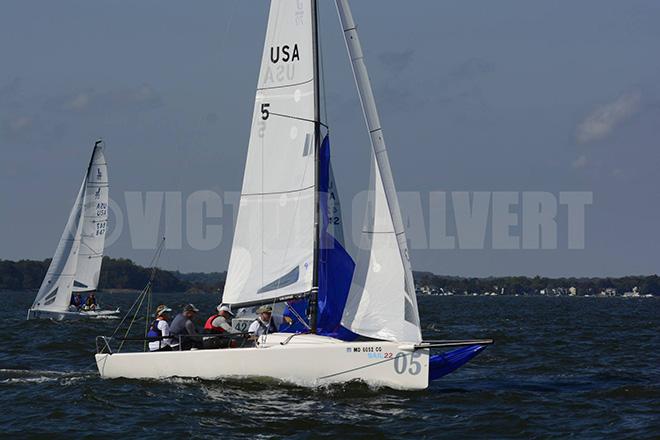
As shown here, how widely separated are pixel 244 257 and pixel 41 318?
28.2 m

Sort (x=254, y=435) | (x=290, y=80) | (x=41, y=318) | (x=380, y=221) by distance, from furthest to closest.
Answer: (x=41, y=318) → (x=290, y=80) → (x=380, y=221) → (x=254, y=435)

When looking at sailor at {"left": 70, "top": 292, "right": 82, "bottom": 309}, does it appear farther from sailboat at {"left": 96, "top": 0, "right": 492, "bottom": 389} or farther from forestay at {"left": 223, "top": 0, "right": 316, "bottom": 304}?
forestay at {"left": 223, "top": 0, "right": 316, "bottom": 304}

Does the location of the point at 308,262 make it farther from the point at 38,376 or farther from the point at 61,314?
the point at 61,314

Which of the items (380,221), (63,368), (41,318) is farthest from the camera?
(41,318)

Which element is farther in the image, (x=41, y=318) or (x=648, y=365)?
(x=41, y=318)

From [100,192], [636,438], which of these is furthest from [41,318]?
[636,438]

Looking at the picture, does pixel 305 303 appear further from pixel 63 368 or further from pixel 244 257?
pixel 63 368

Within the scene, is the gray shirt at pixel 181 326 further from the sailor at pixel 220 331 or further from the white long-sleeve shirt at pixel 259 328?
the white long-sleeve shirt at pixel 259 328

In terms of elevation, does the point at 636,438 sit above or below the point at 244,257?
below

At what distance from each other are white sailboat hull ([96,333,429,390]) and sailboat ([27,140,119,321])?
27250mm

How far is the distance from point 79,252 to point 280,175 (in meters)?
28.6

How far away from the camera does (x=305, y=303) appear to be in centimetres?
2062

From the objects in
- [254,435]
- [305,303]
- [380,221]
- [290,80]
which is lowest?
[254,435]

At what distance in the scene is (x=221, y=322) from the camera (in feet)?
61.9
